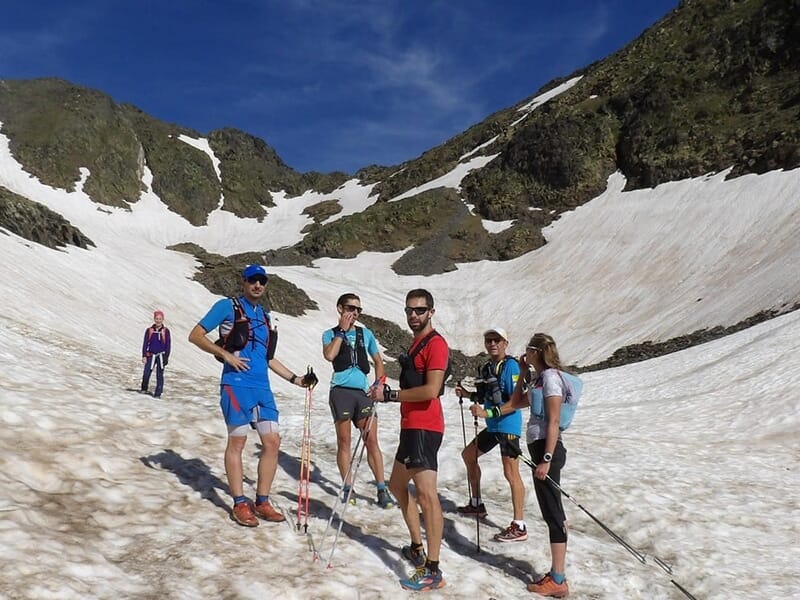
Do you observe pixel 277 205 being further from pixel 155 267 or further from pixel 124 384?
pixel 124 384

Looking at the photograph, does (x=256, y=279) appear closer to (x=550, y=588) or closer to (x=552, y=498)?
(x=552, y=498)

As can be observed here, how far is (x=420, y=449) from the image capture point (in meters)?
5.97

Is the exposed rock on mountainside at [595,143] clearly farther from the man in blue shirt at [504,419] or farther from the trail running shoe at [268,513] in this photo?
the trail running shoe at [268,513]

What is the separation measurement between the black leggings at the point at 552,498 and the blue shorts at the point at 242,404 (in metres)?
3.17

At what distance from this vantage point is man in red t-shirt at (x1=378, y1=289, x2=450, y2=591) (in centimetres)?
589

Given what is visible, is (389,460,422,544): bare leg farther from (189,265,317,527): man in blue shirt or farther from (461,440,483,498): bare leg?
(461,440,483,498): bare leg

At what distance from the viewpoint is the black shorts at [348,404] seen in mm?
8102

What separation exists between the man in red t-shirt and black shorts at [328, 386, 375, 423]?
204 centimetres

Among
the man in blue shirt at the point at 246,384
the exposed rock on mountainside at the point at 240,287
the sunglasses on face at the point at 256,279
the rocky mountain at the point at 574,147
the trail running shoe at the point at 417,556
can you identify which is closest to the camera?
the trail running shoe at the point at 417,556

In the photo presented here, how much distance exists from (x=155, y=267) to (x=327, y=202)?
9710 cm

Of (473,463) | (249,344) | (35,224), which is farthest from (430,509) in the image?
(35,224)

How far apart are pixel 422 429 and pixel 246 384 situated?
82.5 inches

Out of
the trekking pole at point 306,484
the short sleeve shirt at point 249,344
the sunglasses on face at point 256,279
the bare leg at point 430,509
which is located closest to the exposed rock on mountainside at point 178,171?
the trekking pole at point 306,484

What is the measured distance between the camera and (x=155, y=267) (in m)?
42.2
